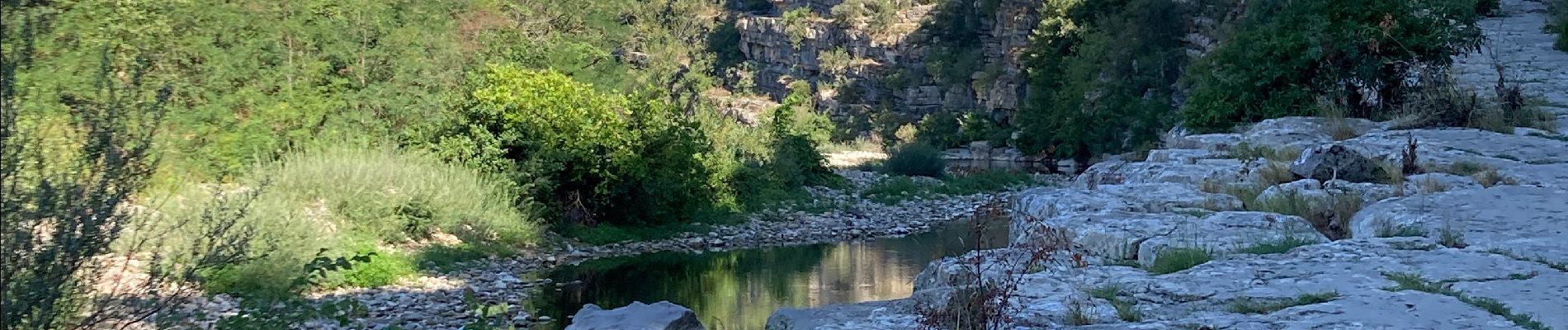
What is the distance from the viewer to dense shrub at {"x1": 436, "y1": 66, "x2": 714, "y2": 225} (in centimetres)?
1686

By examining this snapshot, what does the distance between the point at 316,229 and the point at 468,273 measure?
5.70 ft

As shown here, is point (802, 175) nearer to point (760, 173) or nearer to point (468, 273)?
point (760, 173)

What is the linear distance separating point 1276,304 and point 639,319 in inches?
139

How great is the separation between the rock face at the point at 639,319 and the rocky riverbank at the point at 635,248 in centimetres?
177

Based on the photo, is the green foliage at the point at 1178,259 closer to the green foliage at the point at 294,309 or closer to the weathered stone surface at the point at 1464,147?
the weathered stone surface at the point at 1464,147

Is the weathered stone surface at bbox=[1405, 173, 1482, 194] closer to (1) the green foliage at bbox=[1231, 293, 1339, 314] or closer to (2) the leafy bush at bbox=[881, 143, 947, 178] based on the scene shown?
(1) the green foliage at bbox=[1231, 293, 1339, 314]

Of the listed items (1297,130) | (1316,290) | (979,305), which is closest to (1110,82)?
(1297,130)

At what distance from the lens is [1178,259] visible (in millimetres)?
5730

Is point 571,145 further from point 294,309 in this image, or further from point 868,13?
point 868,13

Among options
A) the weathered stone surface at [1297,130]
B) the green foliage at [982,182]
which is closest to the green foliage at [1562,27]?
the weathered stone surface at [1297,130]

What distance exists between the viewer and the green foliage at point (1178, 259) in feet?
18.7

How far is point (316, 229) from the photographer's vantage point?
12445 mm

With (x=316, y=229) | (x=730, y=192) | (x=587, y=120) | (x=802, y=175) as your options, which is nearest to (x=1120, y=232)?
(x=316, y=229)

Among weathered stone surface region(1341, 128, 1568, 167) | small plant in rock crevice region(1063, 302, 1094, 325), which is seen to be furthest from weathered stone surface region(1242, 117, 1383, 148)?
small plant in rock crevice region(1063, 302, 1094, 325)
